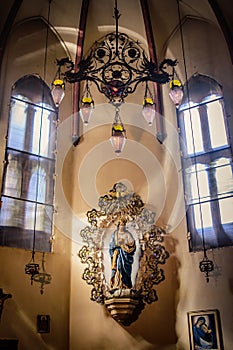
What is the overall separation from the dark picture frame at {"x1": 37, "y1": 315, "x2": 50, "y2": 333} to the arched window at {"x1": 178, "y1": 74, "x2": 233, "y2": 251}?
8.39 feet

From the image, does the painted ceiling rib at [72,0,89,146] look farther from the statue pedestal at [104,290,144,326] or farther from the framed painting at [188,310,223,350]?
the framed painting at [188,310,223,350]

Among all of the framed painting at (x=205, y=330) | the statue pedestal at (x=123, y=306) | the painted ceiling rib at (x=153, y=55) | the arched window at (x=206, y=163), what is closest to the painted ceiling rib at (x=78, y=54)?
the painted ceiling rib at (x=153, y=55)

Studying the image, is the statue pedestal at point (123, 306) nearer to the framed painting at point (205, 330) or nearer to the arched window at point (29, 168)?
the framed painting at point (205, 330)

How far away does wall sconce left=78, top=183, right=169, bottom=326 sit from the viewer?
719cm

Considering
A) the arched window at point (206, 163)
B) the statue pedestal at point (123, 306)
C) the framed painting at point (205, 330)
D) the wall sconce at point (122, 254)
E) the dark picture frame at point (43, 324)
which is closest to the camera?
the framed painting at point (205, 330)

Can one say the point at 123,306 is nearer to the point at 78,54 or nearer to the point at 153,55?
the point at 153,55

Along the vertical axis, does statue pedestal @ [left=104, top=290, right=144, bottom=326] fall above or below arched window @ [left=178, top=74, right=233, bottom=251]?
below

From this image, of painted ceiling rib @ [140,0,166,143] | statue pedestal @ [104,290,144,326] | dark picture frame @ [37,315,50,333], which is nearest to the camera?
dark picture frame @ [37,315,50,333]

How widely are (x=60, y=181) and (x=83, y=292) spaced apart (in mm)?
1994

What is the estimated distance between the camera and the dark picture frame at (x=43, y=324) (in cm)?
692

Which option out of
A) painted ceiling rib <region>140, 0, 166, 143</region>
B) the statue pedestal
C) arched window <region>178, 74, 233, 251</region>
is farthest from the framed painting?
painted ceiling rib <region>140, 0, 166, 143</region>

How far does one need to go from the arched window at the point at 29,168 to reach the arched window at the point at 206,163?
243cm

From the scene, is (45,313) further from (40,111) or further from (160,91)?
(160,91)

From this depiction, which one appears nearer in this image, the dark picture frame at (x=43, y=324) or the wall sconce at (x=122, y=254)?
the dark picture frame at (x=43, y=324)
